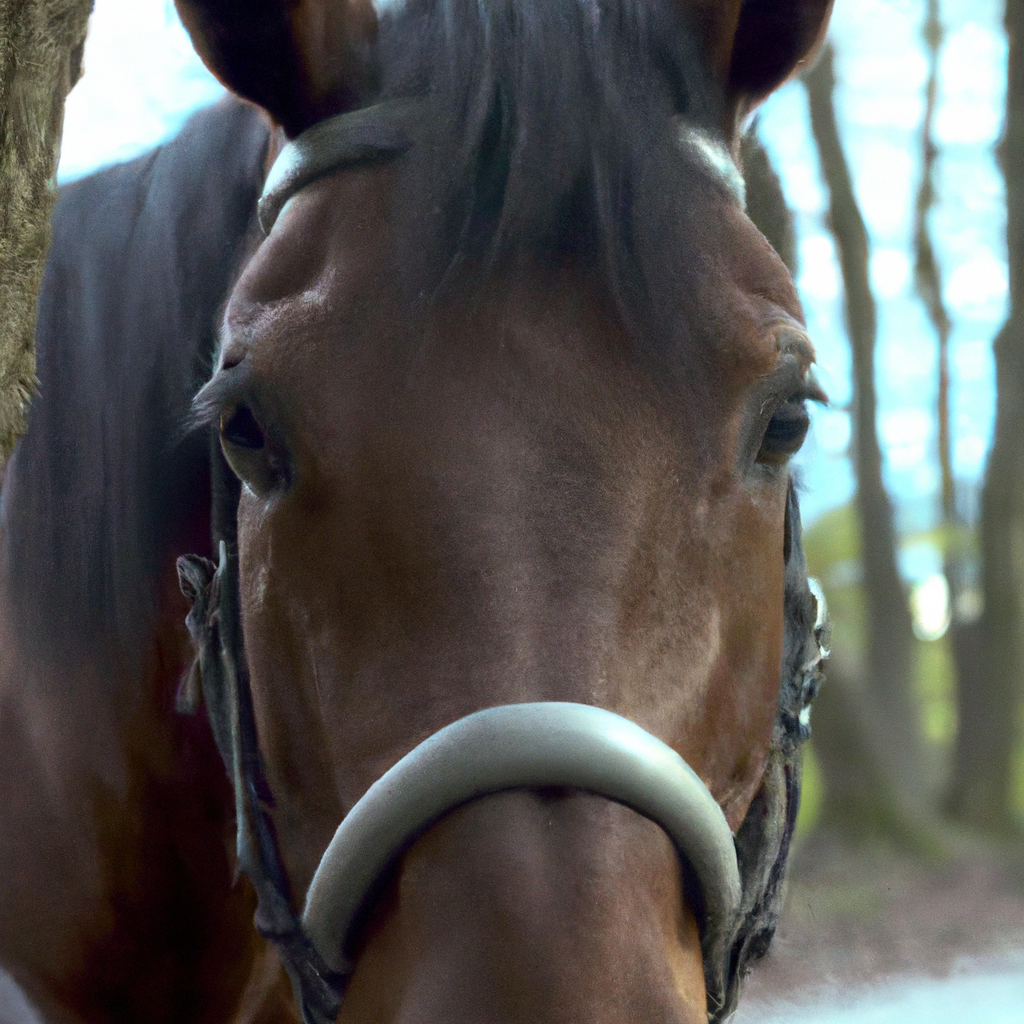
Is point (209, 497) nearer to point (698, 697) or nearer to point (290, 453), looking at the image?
point (290, 453)

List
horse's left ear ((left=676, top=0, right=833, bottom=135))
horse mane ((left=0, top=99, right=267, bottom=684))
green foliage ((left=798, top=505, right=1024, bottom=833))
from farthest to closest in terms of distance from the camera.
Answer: green foliage ((left=798, top=505, right=1024, bottom=833)) < horse mane ((left=0, top=99, right=267, bottom=684)) < horse's left ear ((left=676, top=0, right=833, bottom=135))

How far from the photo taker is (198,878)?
211cm

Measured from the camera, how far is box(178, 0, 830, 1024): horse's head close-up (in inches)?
47.6

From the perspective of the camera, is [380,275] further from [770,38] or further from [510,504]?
[770,38]

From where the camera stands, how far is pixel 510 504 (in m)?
1.32

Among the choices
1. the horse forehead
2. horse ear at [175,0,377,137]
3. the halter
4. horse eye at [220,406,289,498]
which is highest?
horse ear at [175,0,377,137]

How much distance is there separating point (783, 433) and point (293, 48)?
2.74 feet

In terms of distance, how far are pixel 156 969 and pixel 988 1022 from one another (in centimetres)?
519

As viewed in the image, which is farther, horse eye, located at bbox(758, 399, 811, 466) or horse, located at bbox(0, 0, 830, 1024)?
horse eye, located at bbox(758, 399, 811, 466)

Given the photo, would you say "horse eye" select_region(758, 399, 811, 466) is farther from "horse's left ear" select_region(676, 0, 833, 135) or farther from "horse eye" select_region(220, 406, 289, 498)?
"horse eye" select_region(220, 406, 289, 498)

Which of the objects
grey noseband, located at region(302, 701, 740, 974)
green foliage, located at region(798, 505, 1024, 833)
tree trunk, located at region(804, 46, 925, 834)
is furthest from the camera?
green foliage, located at region(798, 505, 1024, 833)

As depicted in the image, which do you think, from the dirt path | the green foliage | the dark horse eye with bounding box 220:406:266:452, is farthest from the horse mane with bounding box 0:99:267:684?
the green foliage

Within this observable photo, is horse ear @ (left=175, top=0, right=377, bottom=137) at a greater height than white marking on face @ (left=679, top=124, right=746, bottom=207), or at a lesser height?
greater

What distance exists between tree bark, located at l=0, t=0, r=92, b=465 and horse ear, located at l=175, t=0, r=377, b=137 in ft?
0.90
